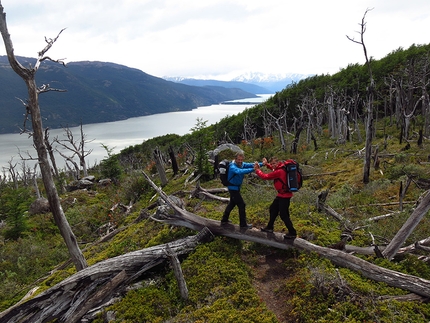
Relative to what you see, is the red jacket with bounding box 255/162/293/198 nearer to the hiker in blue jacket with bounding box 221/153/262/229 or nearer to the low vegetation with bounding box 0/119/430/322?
the hiker in blue jacket with bounding box 221/153/262/229

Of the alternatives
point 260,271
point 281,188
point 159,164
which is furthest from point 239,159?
point 159,164

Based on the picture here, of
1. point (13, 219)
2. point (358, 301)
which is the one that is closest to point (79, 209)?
point (13, 219)

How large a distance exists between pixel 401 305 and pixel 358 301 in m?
0.73

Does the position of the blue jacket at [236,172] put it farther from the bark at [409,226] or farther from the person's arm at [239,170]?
the bark at [409,226]

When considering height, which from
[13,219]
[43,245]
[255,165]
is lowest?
[43,245]

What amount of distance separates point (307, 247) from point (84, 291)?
17.3ft

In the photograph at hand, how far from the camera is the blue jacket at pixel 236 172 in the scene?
675 cm

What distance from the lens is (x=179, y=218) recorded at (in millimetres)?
8125

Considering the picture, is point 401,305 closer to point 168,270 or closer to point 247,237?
point 247,237

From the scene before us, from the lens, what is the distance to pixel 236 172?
6.77 meters

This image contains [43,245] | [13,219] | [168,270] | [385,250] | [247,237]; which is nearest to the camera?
[385,250]

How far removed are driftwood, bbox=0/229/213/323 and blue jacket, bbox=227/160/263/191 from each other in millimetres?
2270

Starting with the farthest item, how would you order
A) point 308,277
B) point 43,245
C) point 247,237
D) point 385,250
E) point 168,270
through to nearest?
point 43,245
point 247,237
point 168,270
point 385,250
point 308,277

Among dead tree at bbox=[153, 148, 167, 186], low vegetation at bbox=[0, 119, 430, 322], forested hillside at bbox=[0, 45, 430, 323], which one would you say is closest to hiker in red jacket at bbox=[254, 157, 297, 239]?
forested hillside at bbox=[0, 45, 430, 323]
